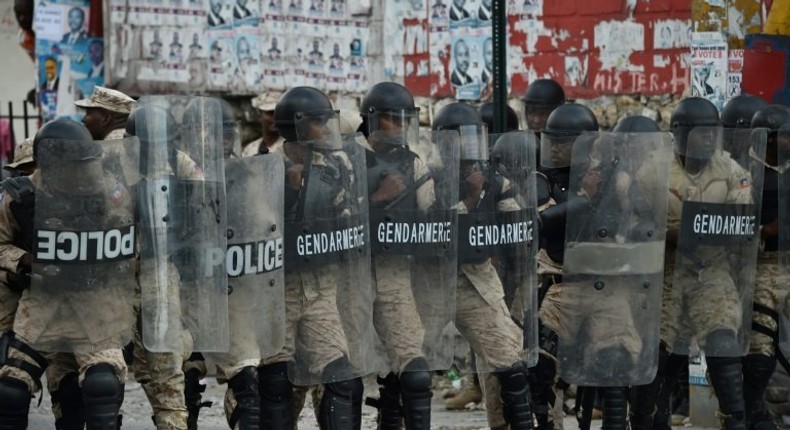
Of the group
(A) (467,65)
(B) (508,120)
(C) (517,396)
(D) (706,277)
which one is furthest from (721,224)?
(A) (467,65)

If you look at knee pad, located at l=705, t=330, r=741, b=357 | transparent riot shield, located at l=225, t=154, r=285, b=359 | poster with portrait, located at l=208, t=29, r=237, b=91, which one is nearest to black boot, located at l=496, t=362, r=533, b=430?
knee pad, located at l=705, t=330, r=741, b=357

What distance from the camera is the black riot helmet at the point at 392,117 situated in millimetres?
8164

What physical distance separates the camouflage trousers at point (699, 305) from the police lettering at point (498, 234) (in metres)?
0.83

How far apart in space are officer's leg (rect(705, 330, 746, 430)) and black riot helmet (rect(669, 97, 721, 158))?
940 millimetres

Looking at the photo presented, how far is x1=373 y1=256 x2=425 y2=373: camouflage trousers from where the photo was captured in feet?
26.3

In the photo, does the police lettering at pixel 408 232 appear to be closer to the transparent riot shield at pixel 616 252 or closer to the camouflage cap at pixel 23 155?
the transparent riot shield at pixel 616 252

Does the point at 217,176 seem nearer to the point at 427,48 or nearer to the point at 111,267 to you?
the point at 111,267

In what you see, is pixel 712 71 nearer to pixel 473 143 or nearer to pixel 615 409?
pixel 473 143

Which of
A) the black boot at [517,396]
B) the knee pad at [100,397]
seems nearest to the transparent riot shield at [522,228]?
the black boot at [517,396]

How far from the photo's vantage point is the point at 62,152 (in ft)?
23.8

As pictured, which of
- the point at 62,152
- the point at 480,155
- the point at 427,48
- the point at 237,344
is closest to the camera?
the point at 62,152

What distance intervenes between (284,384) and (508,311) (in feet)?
4.13

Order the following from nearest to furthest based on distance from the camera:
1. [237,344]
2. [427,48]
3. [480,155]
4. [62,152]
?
[62,152]
[237,344]
[480,155]
[427,48]

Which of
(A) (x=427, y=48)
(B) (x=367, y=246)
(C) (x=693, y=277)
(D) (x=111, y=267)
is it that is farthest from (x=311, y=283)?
(A) (x=427, y=48)
